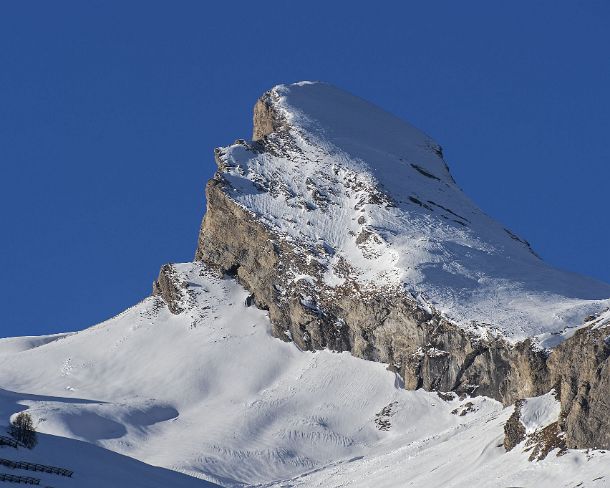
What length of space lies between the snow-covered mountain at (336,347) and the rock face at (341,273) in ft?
0.58

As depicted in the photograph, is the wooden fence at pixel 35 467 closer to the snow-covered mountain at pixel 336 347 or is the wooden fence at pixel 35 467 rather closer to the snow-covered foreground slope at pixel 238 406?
the snow-covered mountain at pixel 336 347

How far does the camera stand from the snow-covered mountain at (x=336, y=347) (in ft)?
417

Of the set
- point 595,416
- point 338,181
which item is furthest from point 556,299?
point 595,416

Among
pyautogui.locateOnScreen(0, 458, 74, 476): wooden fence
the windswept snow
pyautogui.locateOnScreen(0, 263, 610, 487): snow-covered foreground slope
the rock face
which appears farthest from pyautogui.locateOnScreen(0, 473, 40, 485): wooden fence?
the rock face

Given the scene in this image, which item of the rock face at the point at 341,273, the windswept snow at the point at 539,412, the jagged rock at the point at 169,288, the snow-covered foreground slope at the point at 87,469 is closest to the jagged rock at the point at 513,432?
the rock face at the point at 341,273

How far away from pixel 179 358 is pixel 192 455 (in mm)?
20399

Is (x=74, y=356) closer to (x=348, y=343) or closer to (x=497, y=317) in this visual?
(x=348, y=343)

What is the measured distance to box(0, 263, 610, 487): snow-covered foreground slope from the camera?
433ft

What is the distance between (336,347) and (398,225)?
13780mm

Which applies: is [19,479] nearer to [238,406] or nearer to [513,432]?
[513,432]

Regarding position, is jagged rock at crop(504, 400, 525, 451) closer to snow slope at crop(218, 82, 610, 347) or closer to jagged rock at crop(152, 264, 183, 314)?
snow slope at crop(218, 82, 610, 347)

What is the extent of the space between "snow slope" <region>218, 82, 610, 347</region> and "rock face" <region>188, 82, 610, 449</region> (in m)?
0.18

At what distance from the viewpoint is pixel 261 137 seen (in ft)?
619

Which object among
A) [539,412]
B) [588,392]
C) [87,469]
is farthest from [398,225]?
[87,469]
